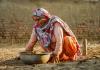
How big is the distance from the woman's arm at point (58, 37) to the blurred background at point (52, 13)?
4.51 metres

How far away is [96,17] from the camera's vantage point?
1366 cm

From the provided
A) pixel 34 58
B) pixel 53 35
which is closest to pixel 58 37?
pixel 53 35

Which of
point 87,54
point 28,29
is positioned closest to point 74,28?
point 28,29

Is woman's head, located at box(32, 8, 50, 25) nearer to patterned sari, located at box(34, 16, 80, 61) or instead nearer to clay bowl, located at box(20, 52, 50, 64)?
patterned sari, located at box(34, 16, 80, 61)

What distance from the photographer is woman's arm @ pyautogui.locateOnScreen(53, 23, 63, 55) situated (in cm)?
793

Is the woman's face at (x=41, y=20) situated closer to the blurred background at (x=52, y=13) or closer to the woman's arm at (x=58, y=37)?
the woman's arm at (x=58, y=37)

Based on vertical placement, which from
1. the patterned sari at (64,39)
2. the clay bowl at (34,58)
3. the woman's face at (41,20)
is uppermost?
the woman's face at (41,20)

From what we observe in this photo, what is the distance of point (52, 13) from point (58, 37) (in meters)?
5.14

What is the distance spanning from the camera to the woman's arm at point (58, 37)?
793 centimetres

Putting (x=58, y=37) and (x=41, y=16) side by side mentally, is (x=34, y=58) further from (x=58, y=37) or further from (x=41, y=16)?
(x=41, y=16)

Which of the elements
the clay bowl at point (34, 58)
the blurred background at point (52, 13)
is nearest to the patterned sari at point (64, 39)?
the clay bowl at point (34, 58)

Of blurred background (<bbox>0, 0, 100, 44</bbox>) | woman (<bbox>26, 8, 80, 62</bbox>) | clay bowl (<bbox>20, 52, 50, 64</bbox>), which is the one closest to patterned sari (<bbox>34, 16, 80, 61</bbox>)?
woman (<bbox>26, 8, 80, 62</bbox>)

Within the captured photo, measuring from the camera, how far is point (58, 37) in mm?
7988

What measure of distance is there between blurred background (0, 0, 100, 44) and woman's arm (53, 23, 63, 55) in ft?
14.8
